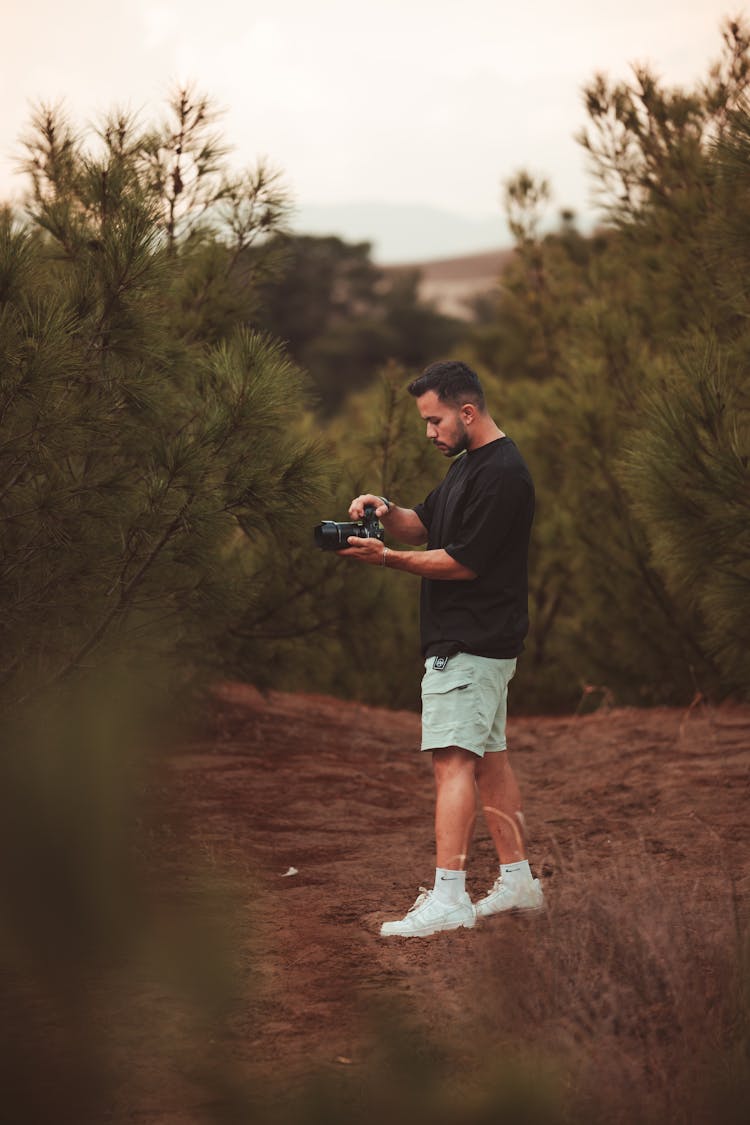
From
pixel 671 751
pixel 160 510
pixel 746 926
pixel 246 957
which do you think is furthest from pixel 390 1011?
pixel 671 751

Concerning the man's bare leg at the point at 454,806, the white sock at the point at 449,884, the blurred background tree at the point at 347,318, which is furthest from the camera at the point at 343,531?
the blurred background tree at the point at 347,318

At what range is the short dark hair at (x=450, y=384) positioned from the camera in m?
4.01

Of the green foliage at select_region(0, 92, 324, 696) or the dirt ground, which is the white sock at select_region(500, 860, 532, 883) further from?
the green foliage at select_region(0, 92, 324, 696)

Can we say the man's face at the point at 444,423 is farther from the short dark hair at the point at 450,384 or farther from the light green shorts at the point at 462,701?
the light green shorts at the point at 462,701

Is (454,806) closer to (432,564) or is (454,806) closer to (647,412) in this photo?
(432,564)

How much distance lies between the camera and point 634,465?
4672 mm

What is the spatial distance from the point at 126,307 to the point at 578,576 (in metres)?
4.61

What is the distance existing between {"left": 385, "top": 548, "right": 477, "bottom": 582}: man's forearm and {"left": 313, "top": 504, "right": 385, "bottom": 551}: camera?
15 cm

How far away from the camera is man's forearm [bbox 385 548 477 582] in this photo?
3881 millimetres

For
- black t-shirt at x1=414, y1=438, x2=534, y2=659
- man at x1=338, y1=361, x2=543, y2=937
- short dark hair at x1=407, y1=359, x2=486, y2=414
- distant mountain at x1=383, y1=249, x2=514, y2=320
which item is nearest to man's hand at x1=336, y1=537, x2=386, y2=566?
man at x1=338, y1=361, x2=543, y2=937

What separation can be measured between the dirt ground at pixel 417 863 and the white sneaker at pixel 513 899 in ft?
0.24

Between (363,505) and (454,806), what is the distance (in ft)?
3.20

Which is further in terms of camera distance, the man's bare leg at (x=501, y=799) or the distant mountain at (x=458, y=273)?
the distant mountain at (x=458, y=273)

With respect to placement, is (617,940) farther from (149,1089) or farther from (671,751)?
(671,751)
